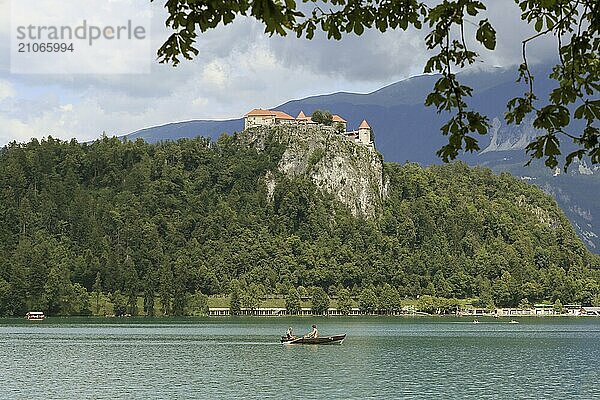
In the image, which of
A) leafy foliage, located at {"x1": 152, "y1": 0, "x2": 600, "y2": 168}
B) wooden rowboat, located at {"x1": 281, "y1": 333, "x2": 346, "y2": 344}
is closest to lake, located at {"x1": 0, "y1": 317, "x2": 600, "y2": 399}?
wooden rowboat, located at {"x1": 281, "y1": 333, "x2": 346, "y2": 344}

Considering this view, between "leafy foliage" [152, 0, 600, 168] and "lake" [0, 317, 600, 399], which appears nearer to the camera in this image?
"leafy foliage" [152, 0, 600, 168]

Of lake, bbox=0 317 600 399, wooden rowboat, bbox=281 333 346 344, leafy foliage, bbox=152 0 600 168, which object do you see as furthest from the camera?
wooden rowboat, bbox=281 333 346 344

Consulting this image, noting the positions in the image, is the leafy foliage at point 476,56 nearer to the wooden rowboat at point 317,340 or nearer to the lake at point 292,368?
the lake at point 292,368

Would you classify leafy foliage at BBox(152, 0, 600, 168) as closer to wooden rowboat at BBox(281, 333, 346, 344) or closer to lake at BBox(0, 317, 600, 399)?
lake at BBox(0, 317, 600, 399)

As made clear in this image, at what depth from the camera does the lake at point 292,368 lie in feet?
190

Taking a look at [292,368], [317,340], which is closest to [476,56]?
[292,368]

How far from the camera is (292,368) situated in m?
73.6

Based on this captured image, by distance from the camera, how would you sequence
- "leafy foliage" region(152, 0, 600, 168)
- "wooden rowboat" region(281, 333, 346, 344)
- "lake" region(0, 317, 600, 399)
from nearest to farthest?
1. "leafy foliage" region(152, 0, 600, 168)
2. "lake" region(0, 317, 600, 399)
3. "wooden rowboat" region(281, 333, 346, 344)

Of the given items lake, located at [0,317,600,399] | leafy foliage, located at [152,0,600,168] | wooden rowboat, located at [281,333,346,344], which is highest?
leafy foliage, located at [152,0,600,168]

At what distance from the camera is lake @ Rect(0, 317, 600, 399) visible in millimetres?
57781

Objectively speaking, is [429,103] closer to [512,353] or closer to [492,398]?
[492,398]

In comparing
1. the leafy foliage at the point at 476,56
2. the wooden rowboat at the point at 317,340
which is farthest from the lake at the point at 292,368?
the leafy foliage at the point at 476,56

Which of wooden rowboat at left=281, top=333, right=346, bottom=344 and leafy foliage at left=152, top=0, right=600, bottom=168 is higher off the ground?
leafy foliage at left=152, top=0, right=600, bottom=168

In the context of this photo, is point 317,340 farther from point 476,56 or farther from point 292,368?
point 476,56
